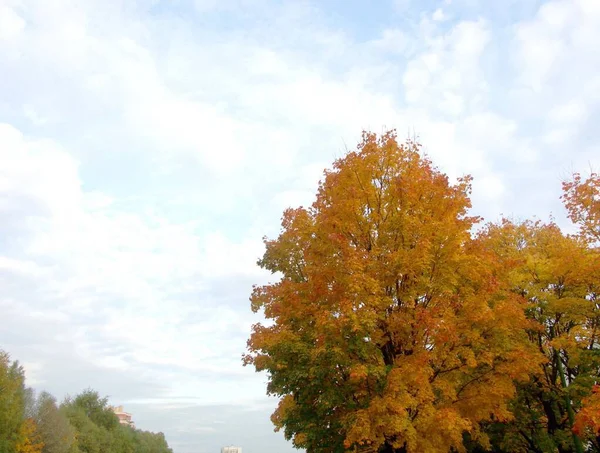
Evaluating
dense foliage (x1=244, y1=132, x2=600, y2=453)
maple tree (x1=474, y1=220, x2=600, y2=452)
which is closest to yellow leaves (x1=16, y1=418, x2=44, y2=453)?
dense foliage (x1=244, y1=132, x2=600, y2=453)

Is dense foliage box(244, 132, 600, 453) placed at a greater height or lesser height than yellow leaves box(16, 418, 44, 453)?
greater

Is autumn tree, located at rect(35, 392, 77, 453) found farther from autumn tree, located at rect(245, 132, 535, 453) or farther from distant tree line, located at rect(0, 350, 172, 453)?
autumn tree, located at rect(245, 132, 535, 453)

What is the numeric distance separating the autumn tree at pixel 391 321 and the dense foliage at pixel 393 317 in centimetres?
4

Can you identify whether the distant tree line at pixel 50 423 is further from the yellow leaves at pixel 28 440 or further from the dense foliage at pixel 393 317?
the dense foliage at pixel 393 317

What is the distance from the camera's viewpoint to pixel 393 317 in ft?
48.4

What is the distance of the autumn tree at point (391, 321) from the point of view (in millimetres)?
13867

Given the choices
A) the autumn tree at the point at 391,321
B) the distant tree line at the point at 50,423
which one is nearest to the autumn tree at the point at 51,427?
the distant tree line at the point at 50,423

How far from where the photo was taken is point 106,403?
8869cm

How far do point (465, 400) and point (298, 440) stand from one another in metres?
5.44

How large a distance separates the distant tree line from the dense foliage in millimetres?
34589

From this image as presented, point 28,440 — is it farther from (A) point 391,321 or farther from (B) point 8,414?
(A) point 391,321

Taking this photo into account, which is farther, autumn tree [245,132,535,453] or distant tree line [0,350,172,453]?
distant tree line [0,350,172,453]

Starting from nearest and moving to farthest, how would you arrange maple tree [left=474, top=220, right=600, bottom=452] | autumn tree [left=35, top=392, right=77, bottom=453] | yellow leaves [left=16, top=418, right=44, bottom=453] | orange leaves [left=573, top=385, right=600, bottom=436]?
orange leaves [left=573, top=385, right=600, bottom=436], maple tree [left=474, top=220, right=600, bottom=452], yellow leaves [left=16, top=418, right=44, bottom=453], autumn tree [left=35, top=392, right=77, bottom=453]

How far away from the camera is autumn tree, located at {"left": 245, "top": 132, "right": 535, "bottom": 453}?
13867mm
